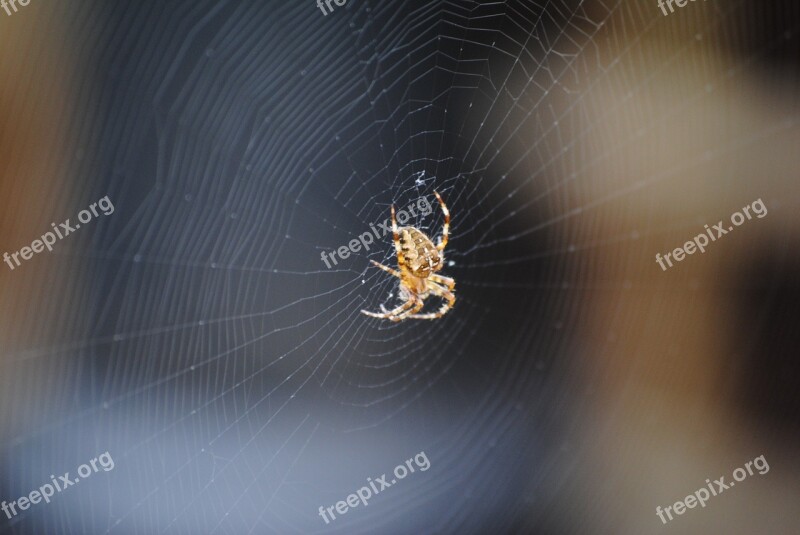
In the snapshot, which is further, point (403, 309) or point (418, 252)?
point (403, 309)

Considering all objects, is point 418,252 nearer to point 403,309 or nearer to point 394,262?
point 394,262

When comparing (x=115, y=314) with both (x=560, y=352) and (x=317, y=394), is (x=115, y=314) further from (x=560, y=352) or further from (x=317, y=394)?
(x=560, y=352)

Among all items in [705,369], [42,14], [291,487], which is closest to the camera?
[42,14]

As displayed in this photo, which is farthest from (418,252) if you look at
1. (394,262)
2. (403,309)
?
(403,309)

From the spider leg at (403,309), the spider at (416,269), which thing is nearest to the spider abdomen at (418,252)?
the spider at (416,269)

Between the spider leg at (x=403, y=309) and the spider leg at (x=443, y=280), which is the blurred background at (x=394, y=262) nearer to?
the spider leg at (x=403, y=309)

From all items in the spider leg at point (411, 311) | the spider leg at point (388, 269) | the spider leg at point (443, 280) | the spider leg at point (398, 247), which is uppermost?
the spider leg at point (398, 247)

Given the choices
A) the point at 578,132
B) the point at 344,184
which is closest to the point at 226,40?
the point at 344,184
